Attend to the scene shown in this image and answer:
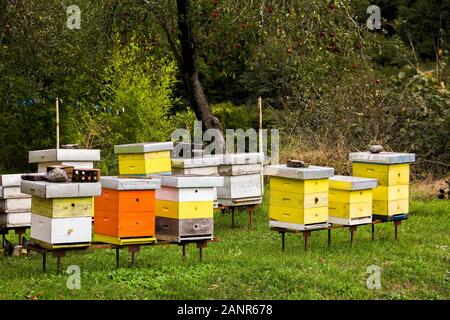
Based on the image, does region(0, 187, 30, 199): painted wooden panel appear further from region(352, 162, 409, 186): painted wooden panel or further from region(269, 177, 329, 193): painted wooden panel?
region(352, 162, 409, 186): painted wooden panel

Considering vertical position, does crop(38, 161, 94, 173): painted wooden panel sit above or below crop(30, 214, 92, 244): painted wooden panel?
above

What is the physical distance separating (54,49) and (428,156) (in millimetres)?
9131

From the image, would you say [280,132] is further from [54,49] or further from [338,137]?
[54,49]

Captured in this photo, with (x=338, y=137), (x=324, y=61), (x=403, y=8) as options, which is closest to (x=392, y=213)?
(x=324, y=61)

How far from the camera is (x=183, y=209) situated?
9258 mm

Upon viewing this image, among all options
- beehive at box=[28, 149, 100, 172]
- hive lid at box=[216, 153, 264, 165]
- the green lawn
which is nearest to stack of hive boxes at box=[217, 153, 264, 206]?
hive lid at box=[216, 153, 264, 165]

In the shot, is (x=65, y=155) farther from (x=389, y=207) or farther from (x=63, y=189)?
(x=389, y=207)

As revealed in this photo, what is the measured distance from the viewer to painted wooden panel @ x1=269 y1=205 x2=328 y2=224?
32.5 feet

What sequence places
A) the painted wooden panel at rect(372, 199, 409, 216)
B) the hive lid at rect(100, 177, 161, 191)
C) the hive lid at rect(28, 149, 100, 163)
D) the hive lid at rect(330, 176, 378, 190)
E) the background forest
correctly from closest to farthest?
the hive lid at rect(100, 177, 161, 191) < the hive lid at rect(330, 176, 378, 190) < the hive lid at rect(28, 149, 100, 163) < the painted wooden panel at rect(372, 199, 409, 216) < the background forest

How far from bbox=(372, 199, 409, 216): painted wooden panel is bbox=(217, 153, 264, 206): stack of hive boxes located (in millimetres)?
2127

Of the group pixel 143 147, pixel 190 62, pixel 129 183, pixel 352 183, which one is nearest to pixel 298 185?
pixel 352 183

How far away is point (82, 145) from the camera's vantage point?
19.5 meters

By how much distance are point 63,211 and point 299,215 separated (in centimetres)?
304

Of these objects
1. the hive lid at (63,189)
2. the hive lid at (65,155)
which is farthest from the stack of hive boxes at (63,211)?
the hive lid at (65,155)
